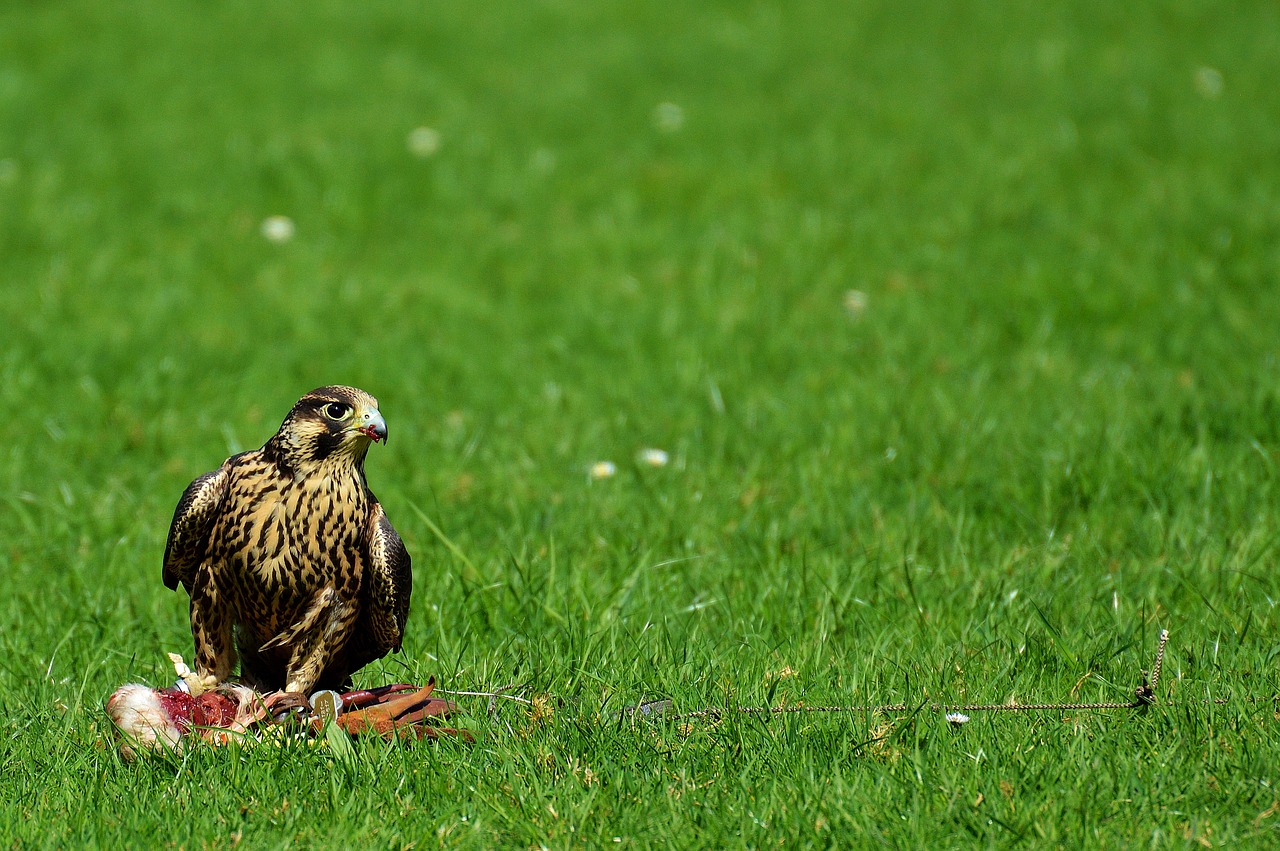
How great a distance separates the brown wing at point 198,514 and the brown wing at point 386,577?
349 mm

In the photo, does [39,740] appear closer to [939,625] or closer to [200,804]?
[200,804]

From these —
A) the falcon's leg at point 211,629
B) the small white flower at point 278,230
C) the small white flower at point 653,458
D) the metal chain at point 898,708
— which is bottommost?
the small white flower at point 653,458

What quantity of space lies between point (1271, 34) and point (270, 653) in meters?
10.4

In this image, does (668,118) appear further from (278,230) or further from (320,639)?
(320,639)

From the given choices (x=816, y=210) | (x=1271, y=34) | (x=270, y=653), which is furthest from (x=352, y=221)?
(x=1271, y=34)

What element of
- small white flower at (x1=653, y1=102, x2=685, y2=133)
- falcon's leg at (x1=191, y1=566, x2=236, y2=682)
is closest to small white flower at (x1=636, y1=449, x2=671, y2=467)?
falcon's leg at (x1=191, y1=566, x2=236, y2=682)

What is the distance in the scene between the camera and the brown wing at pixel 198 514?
3.11m

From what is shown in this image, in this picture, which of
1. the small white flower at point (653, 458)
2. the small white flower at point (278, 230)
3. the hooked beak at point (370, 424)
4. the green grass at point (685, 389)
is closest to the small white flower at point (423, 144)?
the green grass at point (685, 389)

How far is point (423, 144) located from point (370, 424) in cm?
570

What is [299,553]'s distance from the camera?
3.03m

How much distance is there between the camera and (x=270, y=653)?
3211mm

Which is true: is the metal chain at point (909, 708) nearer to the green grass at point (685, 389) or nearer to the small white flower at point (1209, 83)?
the green grass at point (685, 389)

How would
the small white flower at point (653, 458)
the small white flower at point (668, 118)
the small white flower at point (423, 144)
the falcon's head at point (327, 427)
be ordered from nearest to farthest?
the falcon's head at point (327, 427)
the small white flower at point (653, 458)
the small white flower at point (423, 144)
the small white flower at point (668, 118)

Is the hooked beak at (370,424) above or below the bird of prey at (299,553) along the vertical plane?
above
